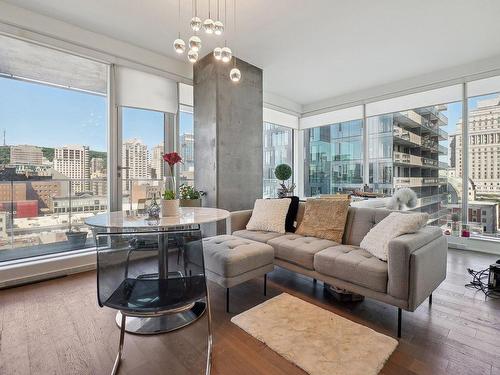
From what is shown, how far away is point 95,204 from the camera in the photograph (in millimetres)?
3371

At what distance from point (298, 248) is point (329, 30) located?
265cm

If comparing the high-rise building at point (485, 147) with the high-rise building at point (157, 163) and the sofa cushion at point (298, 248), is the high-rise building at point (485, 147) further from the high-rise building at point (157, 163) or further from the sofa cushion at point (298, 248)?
the high-rise building at point (157, 163)

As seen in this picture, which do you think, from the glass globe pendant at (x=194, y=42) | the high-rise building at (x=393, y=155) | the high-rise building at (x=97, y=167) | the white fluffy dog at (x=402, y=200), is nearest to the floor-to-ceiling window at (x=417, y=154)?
the high-rise building at (x=393, y=155)

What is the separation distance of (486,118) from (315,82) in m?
2.69

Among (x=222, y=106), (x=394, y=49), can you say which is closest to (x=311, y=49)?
(x=394, y=49)

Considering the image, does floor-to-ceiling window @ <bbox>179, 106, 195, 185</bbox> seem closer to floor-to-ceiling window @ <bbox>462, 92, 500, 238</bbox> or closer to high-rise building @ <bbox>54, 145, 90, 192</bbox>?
high-rise building @ <bbox>54, 145, 90, 192</bbox>

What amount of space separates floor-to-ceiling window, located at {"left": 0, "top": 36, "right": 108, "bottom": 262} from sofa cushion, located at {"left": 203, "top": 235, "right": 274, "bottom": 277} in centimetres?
199

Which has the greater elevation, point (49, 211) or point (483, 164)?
point (483, 164)

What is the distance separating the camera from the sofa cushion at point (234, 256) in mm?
2055

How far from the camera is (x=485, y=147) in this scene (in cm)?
383

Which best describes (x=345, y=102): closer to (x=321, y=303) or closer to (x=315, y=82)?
(x=315, y=82)

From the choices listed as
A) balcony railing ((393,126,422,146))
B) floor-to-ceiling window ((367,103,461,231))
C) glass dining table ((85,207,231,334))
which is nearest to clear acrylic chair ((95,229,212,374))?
glass dining table ((85,207,231,334))

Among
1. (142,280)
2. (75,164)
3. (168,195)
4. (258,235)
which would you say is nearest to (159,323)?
(142,280)

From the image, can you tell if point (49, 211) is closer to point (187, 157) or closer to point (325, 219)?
point (187, 157)
